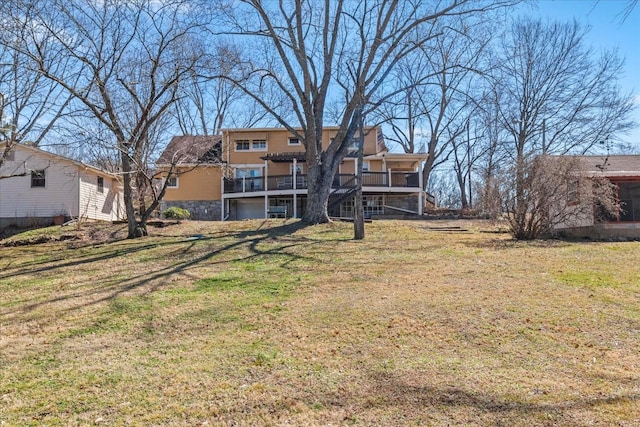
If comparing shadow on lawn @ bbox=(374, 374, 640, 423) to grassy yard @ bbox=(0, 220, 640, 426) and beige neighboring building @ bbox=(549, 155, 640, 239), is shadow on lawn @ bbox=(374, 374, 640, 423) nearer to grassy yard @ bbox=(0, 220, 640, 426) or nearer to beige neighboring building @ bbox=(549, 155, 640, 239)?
grassy yard @ bbox=(0, 220, 640, 426)

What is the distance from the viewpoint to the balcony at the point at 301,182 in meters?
24.6

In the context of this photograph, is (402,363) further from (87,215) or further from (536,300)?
(87,215)

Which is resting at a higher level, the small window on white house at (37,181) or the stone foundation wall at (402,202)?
the small window on white house at (37,181)

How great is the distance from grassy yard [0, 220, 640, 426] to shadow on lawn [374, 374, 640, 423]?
0.05 feet

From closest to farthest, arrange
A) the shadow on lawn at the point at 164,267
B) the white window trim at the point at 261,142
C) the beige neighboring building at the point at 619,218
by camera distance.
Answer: the shadow on lawn at the point at 164,267
the beige neighboring building at the point at 619,218
the white window trim at the point at 261,142

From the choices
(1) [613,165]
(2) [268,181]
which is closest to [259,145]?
(2) [268,181]

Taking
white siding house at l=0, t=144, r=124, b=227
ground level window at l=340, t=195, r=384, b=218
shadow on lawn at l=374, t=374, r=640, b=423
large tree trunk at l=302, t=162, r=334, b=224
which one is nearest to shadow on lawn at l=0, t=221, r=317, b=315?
Answer: large tree trunk at l=302, t=162, r=334, b=224

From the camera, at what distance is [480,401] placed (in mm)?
3385

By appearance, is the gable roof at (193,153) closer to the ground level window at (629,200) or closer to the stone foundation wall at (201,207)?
the stone foundation wall at (201,207)

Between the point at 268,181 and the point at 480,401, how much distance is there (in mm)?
22854

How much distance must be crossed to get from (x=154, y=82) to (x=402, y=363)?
11658 millimetres

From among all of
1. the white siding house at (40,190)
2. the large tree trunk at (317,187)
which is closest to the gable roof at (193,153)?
the large tree trunk at (317,187)

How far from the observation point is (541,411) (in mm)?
3205

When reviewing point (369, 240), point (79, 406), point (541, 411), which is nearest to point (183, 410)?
A: point (79, 406)
